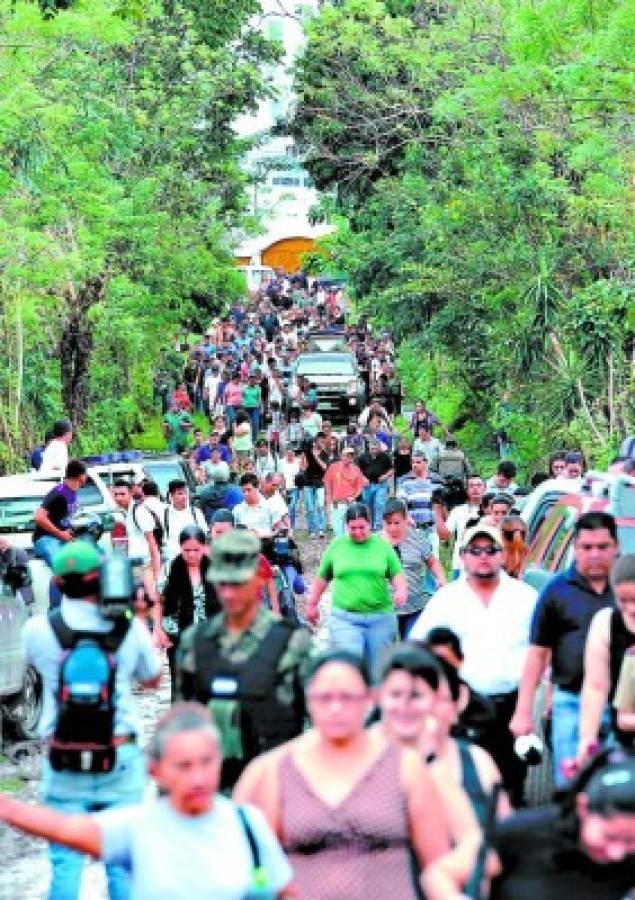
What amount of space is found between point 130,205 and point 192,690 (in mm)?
30482

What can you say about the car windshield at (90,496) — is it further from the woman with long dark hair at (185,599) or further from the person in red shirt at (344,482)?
the woman with long dark hair at (185,599)

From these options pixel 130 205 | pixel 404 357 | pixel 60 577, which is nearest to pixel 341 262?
pixel 404 357

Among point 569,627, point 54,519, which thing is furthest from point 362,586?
point 54,519

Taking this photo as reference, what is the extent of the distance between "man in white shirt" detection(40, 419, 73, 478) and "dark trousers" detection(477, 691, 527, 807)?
10377 mm

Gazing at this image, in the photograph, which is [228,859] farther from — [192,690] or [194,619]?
[194,619]

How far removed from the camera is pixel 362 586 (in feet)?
47.8

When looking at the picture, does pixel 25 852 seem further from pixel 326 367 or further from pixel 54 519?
pixel 326 367

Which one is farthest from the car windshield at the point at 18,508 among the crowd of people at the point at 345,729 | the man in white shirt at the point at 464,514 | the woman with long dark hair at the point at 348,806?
the woman with long dark hair at the point at 348,806

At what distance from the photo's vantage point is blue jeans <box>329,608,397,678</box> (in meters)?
14.6

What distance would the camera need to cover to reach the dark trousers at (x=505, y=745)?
1115 cm

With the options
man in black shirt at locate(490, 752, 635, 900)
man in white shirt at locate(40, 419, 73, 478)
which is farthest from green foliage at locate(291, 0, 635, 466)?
man in black shirt at locate(490, 752, 635, 900)

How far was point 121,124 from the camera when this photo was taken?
39.0 m

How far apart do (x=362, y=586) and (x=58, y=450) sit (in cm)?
786

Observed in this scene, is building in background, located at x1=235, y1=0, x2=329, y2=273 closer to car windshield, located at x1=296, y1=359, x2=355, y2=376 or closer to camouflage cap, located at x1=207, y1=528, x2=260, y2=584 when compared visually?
car windshield, located at x1=296, y1=359, x2=355, y2=376
